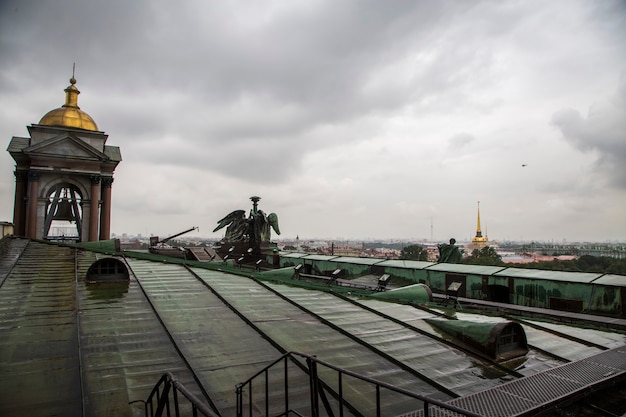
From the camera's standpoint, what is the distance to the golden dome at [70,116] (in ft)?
154

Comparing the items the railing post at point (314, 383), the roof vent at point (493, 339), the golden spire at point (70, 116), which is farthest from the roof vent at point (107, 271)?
the golden spire at point (70, 116)

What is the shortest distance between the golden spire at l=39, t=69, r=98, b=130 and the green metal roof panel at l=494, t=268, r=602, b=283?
1857 inches

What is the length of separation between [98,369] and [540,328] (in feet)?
50.6

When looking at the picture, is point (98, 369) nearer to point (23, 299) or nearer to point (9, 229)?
point (23, 299)

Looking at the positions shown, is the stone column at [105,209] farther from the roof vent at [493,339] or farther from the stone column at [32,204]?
the roof vent at [493,339]

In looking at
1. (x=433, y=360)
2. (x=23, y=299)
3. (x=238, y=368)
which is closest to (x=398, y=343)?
(x=433, y=360)

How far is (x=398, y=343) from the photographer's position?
13.5 metres

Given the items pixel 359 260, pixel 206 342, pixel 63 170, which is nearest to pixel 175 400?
pixel 206 342

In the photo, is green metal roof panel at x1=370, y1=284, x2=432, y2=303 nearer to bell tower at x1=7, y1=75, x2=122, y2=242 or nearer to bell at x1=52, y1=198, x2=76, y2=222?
bell tower at x1=7, y1=75, x2=122, y2=242

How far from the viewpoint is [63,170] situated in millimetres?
44469

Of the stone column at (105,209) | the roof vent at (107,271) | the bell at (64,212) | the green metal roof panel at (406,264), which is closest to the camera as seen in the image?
the roof vent at (107,271)

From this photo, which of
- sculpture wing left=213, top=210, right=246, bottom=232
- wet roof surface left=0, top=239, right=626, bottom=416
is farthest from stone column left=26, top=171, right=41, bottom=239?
wet roof surface left=0, top=239, right=626, bottom=416

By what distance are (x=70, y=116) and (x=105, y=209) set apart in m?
11.4

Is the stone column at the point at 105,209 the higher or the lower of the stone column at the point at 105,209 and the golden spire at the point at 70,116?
the lower
